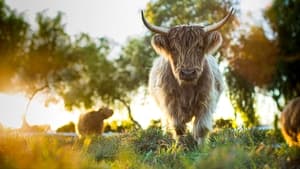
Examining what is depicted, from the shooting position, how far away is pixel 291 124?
230 inches

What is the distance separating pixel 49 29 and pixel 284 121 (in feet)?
109

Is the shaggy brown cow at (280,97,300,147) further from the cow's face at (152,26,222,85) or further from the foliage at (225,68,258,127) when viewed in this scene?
the foliage at (225,68,258,127)

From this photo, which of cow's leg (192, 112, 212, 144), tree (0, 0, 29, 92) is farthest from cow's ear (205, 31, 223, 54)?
tree (0, 0, 29, 92)

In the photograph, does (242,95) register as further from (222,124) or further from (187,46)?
(187,46)

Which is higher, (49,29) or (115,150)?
(49,29)

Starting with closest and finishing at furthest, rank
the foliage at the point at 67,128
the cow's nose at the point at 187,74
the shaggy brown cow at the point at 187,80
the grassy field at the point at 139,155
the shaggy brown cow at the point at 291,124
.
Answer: the grassy field at the point at 139,155 → the shaggy brown cow at the point at 291,124 → the cow's nose at the point at 187,74 → the shaggy brown cow at the point at 187,80 → the foliage at the point at 67,128

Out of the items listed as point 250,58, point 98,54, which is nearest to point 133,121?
point 98,54

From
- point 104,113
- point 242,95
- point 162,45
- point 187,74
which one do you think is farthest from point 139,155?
point 242,95

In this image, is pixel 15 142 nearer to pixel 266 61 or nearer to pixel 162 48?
pixel 162 48

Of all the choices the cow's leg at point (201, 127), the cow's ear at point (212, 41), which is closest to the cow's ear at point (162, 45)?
the cow's ear at point (212, 41)

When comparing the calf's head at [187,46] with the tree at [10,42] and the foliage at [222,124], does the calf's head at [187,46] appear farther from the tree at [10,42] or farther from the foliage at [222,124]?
the tree at [10,42]

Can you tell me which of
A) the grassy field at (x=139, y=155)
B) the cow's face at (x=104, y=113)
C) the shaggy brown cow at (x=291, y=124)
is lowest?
the grassy field at (x=139, y=155)

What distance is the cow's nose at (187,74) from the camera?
843 cm

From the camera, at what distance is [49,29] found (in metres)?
38.2
